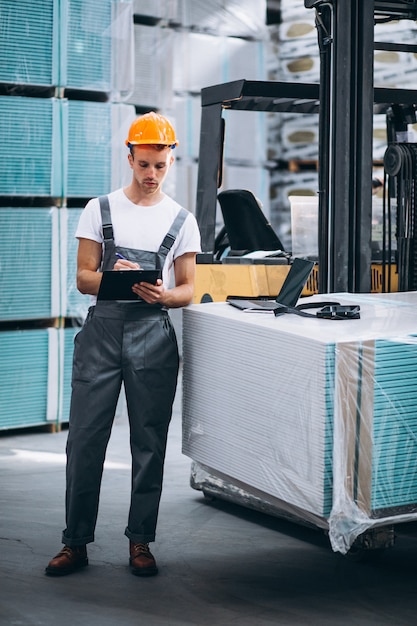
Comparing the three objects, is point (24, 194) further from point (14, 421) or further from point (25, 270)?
point (14, 421)

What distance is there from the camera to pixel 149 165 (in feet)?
12.5

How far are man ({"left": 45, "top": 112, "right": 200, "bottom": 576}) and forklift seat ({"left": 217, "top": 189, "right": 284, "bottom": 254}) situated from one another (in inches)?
73.1

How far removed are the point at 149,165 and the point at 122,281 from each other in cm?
46

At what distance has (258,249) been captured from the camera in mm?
5742

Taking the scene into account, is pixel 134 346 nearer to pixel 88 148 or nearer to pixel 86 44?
pixel 88 148

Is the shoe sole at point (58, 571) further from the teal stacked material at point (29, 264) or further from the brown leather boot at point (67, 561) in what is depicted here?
the teal stacked material at point (29, 264)

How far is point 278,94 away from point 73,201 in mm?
2041

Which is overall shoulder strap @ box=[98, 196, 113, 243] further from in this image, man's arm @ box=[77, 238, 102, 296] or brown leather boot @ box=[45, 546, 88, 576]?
brown leather boot @ box=[45, 546, 88, 576]

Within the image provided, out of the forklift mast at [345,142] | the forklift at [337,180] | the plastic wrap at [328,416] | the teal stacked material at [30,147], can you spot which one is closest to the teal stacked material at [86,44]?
the teal stacked material at [30,147]

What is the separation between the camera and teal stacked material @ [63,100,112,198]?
21.7ft

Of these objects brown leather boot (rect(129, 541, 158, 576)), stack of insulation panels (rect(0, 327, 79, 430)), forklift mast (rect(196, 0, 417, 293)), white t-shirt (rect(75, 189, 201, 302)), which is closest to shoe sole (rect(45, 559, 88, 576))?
brown leather boot (rect(129, 541, 158, 576))

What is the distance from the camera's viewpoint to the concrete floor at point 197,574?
136 inches

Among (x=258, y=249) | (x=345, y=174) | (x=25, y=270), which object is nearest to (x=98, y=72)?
(x=25, y=270)

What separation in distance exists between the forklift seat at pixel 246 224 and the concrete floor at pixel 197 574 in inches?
56.3
